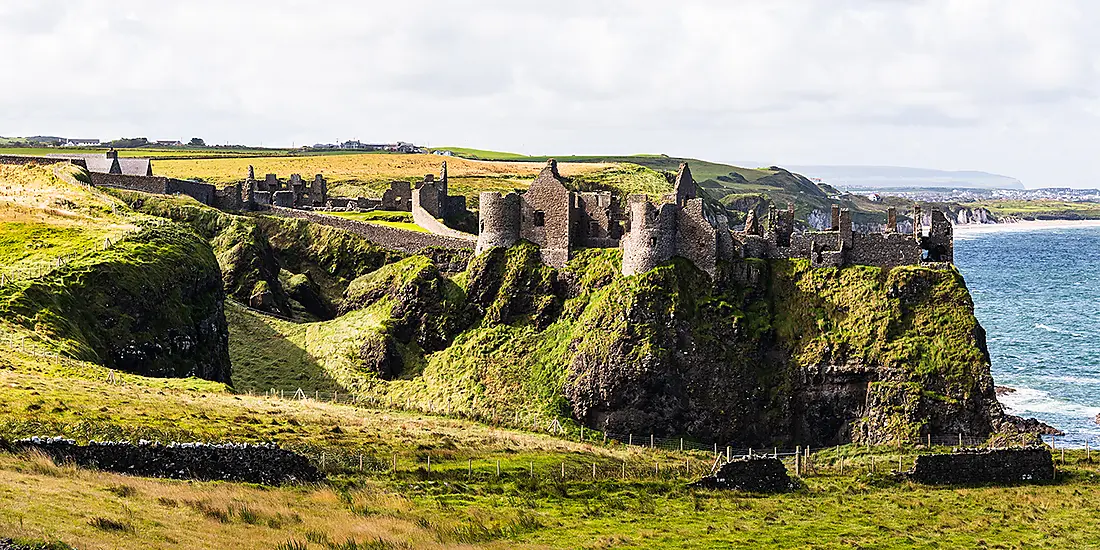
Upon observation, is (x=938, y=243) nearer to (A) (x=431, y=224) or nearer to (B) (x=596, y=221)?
(B) (x=596, y=221)

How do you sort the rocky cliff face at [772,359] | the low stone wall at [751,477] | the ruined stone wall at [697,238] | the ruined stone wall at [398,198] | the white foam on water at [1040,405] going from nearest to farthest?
the low stone wall at [751,477]
the rocky cliff face at [772,359]
the ruined stone wall at [697,238]
the white foam on water at [1040,405]
the ruined stone wall at [398,198]

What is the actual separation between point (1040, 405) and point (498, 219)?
41807 mm

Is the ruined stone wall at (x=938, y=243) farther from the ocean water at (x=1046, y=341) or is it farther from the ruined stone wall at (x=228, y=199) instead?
the ruined stone wall at (x=228, y=199)

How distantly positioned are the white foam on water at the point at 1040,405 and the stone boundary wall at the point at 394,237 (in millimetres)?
40338

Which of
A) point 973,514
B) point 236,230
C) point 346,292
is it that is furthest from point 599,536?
point 236,230

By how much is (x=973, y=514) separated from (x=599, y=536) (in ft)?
49.9


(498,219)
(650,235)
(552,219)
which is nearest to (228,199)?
(498,219)

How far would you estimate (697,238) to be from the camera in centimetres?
6938


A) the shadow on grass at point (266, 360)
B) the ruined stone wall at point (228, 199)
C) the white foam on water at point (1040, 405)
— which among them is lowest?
the white foam on water at point (1040, 405)

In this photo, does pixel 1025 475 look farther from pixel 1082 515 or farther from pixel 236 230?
pixel 236 230

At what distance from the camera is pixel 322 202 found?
369ft

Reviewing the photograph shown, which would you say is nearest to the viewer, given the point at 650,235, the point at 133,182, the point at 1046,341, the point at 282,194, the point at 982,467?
the point at 982,467

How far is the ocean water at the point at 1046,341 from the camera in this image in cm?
8356

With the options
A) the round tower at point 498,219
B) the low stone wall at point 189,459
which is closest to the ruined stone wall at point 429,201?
the round tower at point 498,219
